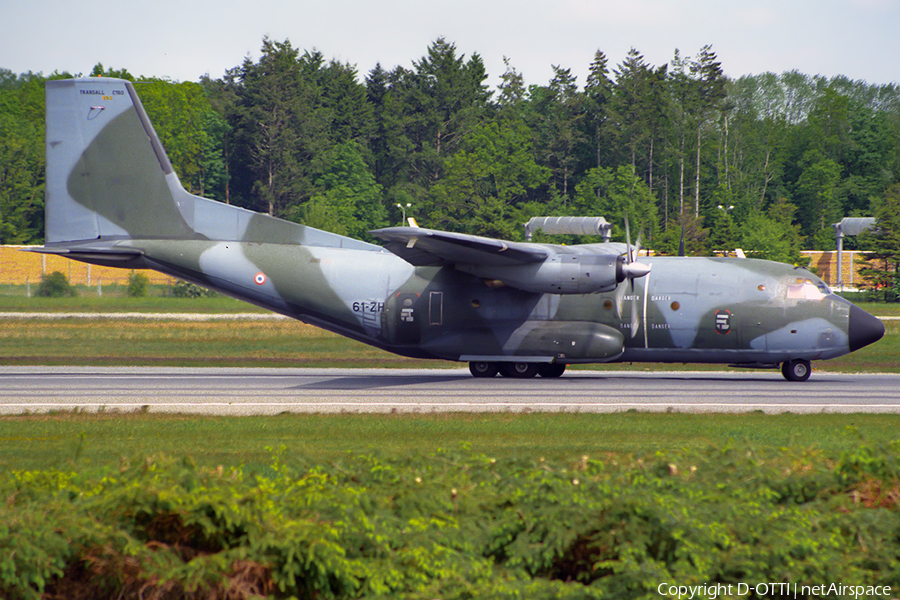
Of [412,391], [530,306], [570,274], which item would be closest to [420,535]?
[412,391]

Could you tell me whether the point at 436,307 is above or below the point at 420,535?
above

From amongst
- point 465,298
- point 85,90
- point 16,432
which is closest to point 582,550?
point 16,432

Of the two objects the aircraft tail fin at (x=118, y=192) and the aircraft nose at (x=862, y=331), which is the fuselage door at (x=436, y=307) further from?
the aircraft nose at (x=862, y=331)

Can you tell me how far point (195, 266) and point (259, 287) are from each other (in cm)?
193

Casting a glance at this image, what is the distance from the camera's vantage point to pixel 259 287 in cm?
2442

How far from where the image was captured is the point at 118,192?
81.5 ft

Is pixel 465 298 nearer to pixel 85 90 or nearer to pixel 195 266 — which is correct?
pixel 195 266

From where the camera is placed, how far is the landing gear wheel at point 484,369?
2506cm

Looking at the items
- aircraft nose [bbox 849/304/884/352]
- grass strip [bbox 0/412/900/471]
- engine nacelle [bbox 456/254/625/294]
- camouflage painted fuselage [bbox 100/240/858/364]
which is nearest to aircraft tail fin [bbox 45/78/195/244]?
camouflage painted fuselage [bbox 100/240/858/364]

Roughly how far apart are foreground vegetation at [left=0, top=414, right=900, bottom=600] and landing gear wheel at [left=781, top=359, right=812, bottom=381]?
16.5m

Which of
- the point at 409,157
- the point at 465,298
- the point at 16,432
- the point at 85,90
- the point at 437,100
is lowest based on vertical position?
the point at 16,432

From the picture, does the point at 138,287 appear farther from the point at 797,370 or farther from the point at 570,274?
the point at 797,370

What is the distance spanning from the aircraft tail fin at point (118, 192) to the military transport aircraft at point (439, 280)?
0.04 meters

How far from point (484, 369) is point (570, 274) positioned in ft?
14.8
